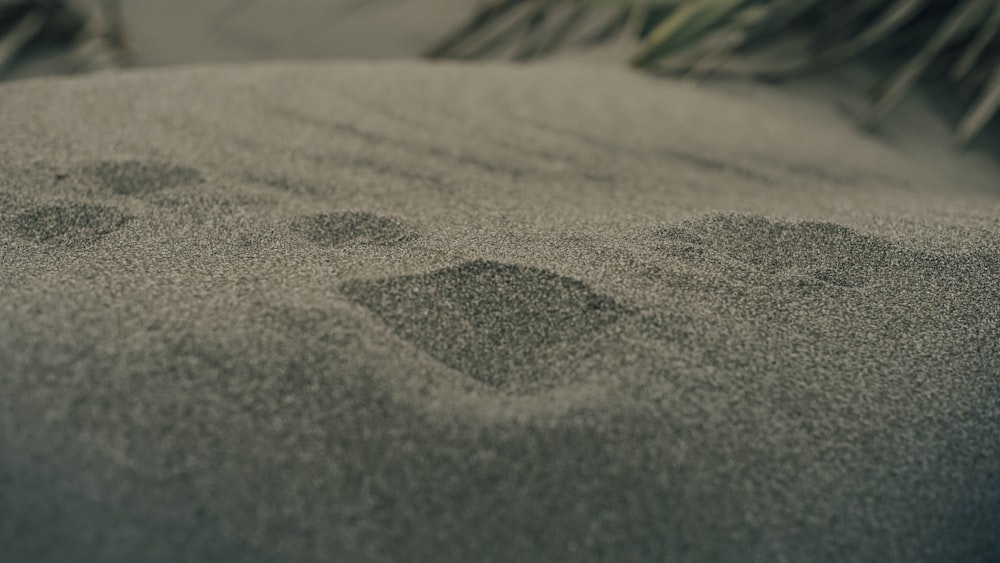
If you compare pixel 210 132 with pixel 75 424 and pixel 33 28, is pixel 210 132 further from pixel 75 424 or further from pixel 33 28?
pixel 33 28

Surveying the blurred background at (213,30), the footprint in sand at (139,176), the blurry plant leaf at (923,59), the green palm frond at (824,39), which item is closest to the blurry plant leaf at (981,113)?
the green palm frond at (824,39)

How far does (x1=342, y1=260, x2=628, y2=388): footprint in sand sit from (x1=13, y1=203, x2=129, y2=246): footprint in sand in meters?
0.33

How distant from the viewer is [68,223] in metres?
0.89

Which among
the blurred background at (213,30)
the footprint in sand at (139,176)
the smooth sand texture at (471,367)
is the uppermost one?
the blurred background at (213,30)

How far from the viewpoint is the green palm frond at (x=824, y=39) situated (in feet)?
5.07

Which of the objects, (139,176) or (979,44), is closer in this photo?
(139,176)

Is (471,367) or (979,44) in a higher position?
(979,44)

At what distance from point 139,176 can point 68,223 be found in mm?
137

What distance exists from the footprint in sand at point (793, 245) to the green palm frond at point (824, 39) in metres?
0.72

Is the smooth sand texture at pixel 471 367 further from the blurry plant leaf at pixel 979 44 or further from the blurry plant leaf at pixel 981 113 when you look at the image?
the blurry plant leaf at pixel 979 44

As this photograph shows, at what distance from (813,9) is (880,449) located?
1334 mm

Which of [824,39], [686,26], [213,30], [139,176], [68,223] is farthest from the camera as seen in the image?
[213,30]

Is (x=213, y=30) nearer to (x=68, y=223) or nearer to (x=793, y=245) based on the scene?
(x=68, y=223)

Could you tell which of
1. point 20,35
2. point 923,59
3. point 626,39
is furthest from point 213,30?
point 923,59
